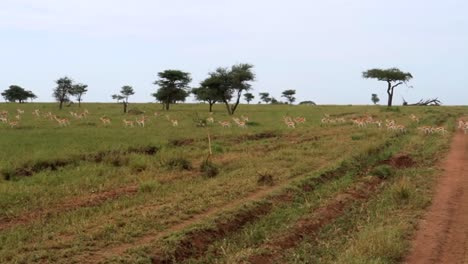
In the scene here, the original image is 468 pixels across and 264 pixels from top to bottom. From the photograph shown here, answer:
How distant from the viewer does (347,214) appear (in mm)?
9625

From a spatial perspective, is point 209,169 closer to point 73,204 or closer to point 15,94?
point 73,204

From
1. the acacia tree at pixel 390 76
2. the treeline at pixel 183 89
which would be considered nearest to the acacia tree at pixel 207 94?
the treeline at pixel 183 89

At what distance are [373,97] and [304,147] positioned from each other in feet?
229

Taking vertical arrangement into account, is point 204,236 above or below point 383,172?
below

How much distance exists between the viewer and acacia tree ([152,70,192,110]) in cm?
5106

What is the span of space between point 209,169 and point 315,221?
5.22m

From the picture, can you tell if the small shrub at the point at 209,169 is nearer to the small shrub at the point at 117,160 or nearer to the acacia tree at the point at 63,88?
the small shrub at the point at 117,160

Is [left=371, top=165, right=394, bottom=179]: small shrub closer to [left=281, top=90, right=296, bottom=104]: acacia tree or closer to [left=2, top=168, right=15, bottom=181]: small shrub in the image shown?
[left=2, top=168, right=15, bottom=181]: small shrub

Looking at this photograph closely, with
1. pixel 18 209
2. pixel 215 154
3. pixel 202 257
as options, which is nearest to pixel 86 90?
pixel 215 154

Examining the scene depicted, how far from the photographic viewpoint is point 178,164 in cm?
1477

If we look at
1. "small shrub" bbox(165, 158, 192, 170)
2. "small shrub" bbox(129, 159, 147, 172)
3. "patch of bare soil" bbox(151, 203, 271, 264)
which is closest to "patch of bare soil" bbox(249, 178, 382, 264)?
"patch of bare soil" bbox(151, 203, 271, 264)

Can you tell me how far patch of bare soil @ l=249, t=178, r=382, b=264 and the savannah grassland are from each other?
0.03 meters

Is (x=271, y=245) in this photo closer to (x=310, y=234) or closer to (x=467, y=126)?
(x=310, y=234)

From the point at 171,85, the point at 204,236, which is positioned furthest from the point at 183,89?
the point at 204,236
